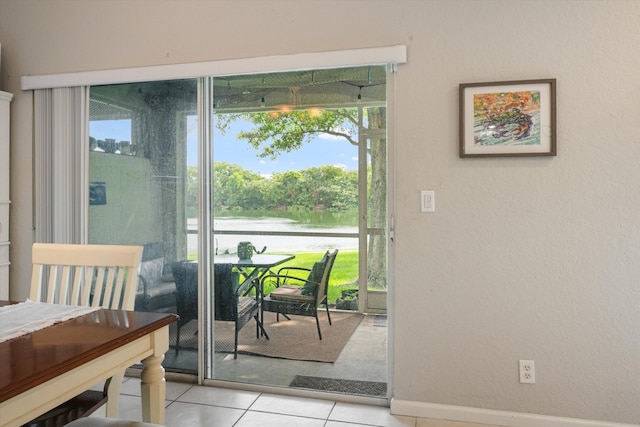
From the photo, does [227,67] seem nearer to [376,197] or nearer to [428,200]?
[376,197]

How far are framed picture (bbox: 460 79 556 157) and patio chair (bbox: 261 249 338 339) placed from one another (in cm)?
102

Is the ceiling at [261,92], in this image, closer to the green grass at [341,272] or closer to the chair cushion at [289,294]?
the green grass at [341,272]

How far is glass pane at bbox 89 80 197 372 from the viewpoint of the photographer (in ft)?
9.53

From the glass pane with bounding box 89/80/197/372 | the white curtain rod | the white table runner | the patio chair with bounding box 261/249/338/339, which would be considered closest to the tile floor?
the glass pane with bounding box 89/80/197/372

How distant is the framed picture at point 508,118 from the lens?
2.30 metres

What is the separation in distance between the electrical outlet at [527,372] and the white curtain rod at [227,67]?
5.64ft

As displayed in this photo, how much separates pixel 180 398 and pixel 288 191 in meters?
1.38

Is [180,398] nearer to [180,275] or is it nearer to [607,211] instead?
[180,275]

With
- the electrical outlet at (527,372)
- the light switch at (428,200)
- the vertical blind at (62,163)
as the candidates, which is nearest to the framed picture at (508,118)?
the light switch at (428,200)

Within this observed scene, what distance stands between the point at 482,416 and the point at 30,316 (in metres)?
2.15

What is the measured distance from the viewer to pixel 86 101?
306cm

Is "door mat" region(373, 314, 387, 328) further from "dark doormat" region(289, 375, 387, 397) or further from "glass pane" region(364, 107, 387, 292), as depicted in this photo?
"dark doormat" region(289, 375, 387, 397)

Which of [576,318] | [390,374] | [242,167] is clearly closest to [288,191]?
[242,167]

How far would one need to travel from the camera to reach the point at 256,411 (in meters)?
2.52
